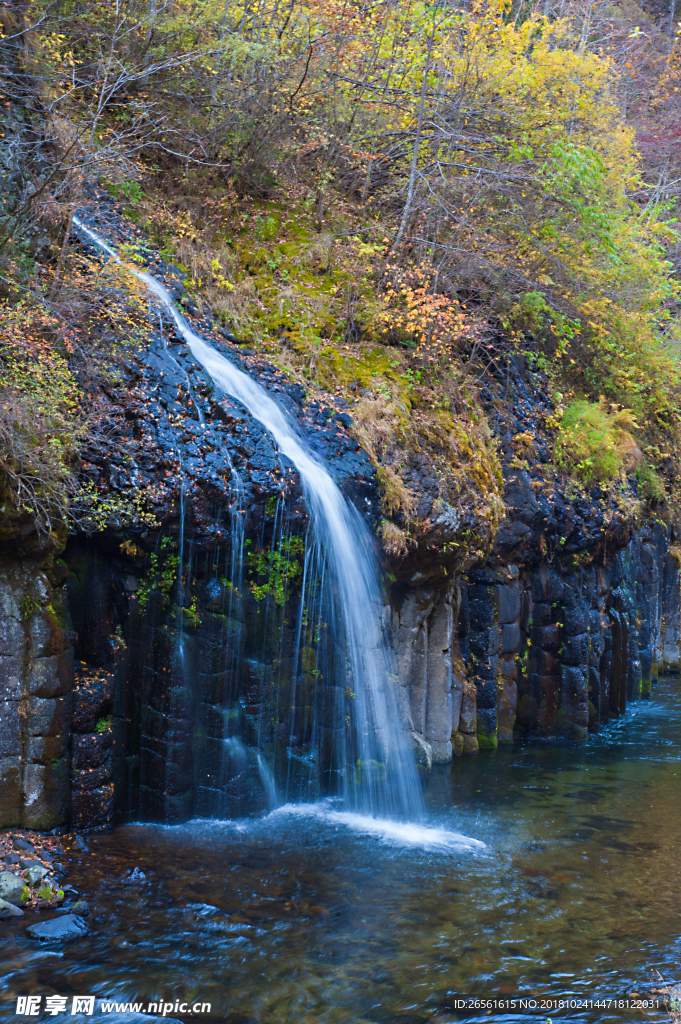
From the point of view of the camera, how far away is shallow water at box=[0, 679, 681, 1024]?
16.7ft

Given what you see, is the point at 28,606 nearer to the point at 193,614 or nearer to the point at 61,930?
the point at 193,614

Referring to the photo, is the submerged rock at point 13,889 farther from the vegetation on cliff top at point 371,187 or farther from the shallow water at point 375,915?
the vegetation on cliff top at point 371,187

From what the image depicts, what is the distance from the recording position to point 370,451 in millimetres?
9891

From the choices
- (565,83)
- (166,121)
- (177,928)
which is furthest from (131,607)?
(565,83)

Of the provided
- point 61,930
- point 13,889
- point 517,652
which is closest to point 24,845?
point 13,889

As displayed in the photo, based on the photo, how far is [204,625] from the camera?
7.97 m

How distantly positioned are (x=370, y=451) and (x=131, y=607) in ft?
12.6

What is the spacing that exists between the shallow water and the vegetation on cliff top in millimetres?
3837

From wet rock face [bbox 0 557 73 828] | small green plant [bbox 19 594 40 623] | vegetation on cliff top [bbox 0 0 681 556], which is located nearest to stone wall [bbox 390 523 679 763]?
vegetation on cliff top [bbox 0 0 681 556]

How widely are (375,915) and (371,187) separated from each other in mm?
12491

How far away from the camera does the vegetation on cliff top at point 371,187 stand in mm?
10328

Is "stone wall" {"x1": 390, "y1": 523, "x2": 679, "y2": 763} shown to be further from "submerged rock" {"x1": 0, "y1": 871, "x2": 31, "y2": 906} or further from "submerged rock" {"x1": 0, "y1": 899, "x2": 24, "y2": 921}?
"submerged rock" {"x1": 0, "y1": 899, "x2": 24, "y2": 921}

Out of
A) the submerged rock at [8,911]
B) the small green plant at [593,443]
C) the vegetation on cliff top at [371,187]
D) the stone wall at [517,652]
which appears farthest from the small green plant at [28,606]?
the small green plant at [593,443]

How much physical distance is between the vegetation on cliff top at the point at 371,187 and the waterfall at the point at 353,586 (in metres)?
0.61
